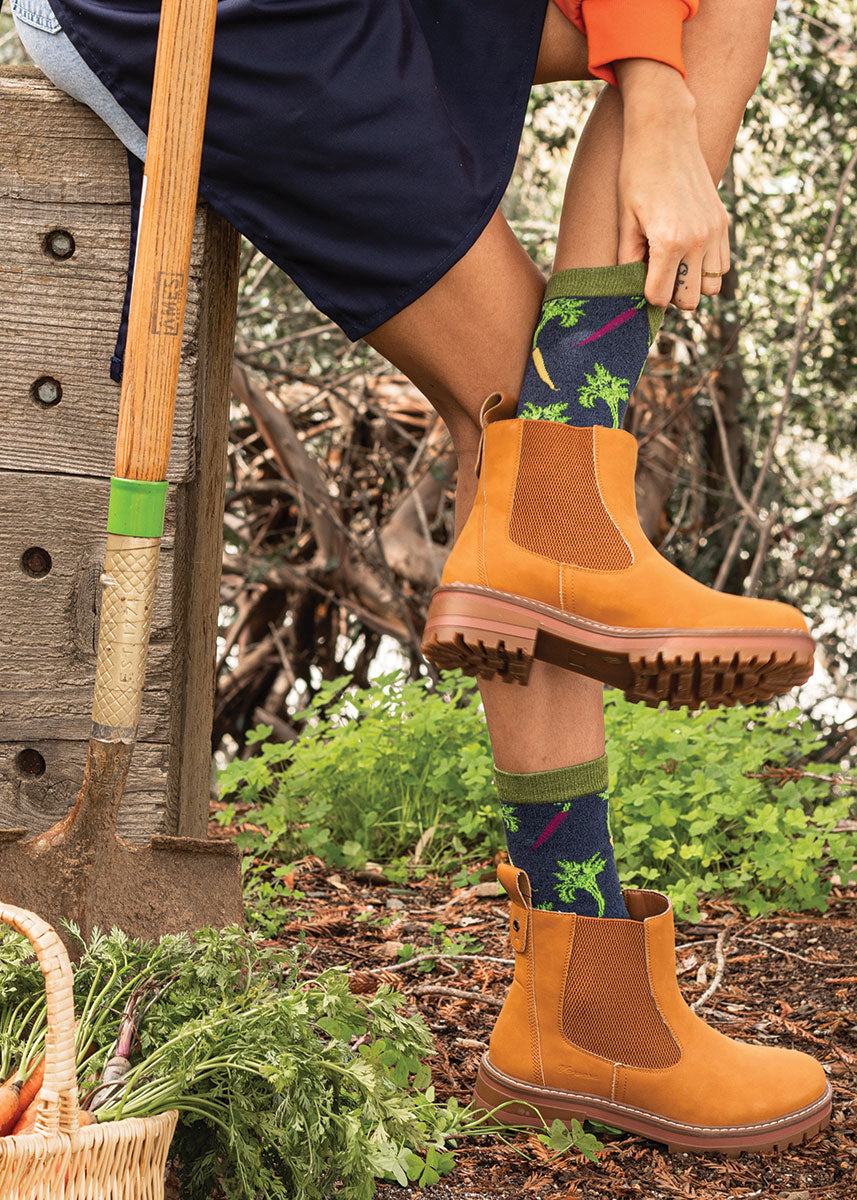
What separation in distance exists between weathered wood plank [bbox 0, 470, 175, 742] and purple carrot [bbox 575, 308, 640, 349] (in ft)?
2.42

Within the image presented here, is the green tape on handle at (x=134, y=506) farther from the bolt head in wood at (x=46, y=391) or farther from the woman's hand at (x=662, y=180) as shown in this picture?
the woman's hand at (x=662, y=180)

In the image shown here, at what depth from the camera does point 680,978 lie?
1990 mm

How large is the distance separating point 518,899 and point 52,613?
0.80 metres

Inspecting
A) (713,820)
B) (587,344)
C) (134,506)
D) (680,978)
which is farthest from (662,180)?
(713,820)

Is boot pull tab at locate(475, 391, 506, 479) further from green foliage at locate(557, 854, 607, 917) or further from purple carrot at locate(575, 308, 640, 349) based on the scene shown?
green foliage at locate(557, 854, 607, 917)

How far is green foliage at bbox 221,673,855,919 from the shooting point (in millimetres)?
2346

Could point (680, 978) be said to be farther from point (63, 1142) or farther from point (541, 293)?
point (63, 1142)

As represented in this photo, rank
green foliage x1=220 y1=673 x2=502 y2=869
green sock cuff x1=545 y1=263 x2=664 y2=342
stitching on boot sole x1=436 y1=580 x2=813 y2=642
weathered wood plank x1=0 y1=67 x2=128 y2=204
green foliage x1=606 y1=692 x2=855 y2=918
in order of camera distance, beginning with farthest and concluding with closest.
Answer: green foliage x1=220 y1=673 x2=502 y2=869
green foliage x1=606 y1=692 x2=855 y2=918
weathered wood plank x1=0 y1=67 x2=128 y2=204
green sock cuff x1=545 y1=263 x2=664 y2=342
stitching on boot sole x1=436 y1=580 x2=813 y2=642

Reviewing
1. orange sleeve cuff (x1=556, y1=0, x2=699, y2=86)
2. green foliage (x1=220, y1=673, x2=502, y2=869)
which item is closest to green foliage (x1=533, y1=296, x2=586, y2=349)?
orange sleeve cuff (x1=556, y1=0, x2=699, y2=86)

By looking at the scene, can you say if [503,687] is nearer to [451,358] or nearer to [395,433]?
[451,358]

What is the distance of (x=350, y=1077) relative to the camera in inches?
44.7

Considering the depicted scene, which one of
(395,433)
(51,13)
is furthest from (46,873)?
(395,433)

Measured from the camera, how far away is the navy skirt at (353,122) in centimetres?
140

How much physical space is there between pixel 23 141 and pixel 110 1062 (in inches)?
50.0
